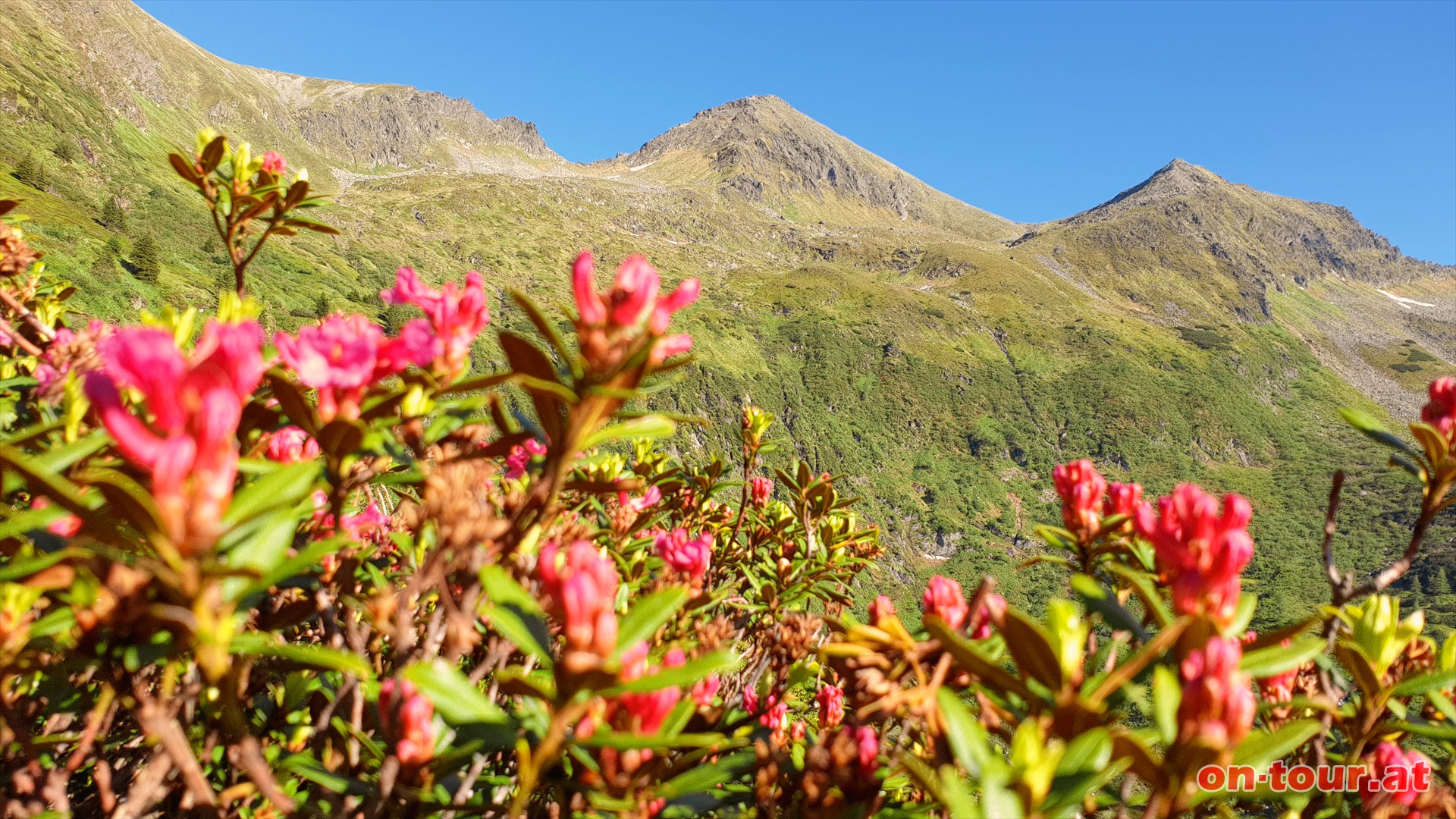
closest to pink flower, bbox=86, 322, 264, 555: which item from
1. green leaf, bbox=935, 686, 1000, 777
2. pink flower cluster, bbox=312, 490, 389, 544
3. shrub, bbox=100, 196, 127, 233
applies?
pink flower cluster, bbox=312, 490, 389, 544

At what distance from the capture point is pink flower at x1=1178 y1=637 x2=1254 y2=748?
74cm

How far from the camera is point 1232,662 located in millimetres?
761

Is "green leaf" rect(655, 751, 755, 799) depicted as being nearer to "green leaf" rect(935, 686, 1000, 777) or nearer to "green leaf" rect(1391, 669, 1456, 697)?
"green leaf" rect(935, 686, 1000, 777)

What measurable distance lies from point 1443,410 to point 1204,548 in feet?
3.52

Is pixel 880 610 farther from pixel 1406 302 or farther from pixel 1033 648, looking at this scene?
pixel 1406 302

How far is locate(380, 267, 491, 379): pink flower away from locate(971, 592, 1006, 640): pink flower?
1005 mm

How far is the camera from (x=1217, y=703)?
76 centimetres

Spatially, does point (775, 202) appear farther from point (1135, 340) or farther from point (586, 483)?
point (586, 483)

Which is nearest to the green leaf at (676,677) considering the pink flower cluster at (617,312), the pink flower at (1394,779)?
the pink flower cluster at (617,312)

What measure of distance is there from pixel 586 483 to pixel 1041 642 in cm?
85

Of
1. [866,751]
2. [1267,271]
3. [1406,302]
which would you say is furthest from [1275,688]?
[1406,302]

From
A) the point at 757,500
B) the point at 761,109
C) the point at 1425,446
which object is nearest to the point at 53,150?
the point at 757,500

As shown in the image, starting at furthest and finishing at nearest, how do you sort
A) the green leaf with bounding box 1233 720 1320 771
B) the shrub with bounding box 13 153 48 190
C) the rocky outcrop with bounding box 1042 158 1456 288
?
1. the rocky outcrop with bounding box 1042 158 1456 288
2. the shrub with bounding box 13 153 48 190
3. the green leaf with bounding box 1233 720 1320 771

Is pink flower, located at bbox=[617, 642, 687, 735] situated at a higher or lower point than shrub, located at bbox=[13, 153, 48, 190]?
lower
